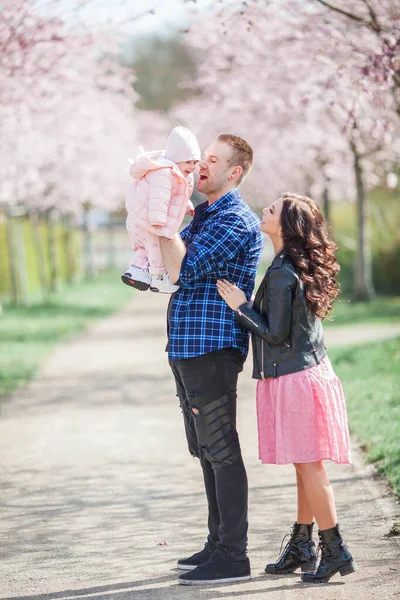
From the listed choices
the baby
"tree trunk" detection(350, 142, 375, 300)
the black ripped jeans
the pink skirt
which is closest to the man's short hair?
the baby

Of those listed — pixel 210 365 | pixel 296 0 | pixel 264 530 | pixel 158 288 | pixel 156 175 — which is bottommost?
pixel 264 530

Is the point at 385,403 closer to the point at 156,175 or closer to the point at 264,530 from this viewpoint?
the point at 264,530

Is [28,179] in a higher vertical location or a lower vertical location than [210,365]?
higher

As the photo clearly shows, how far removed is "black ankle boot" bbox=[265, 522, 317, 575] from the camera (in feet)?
14.9

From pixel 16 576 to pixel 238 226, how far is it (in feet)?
6.48

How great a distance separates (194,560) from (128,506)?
138 centimetres

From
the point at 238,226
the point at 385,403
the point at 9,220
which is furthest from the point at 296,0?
the point at 9,220

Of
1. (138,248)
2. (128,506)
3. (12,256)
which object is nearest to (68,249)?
(12,256)

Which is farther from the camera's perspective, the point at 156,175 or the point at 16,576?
the point at 16,576

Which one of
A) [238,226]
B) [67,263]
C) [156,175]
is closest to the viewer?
[156,175]

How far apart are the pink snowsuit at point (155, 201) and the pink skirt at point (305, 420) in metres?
0.78

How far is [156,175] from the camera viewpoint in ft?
13.4

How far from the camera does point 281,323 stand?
14.2 ft

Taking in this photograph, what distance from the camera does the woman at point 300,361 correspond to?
4352 mm
